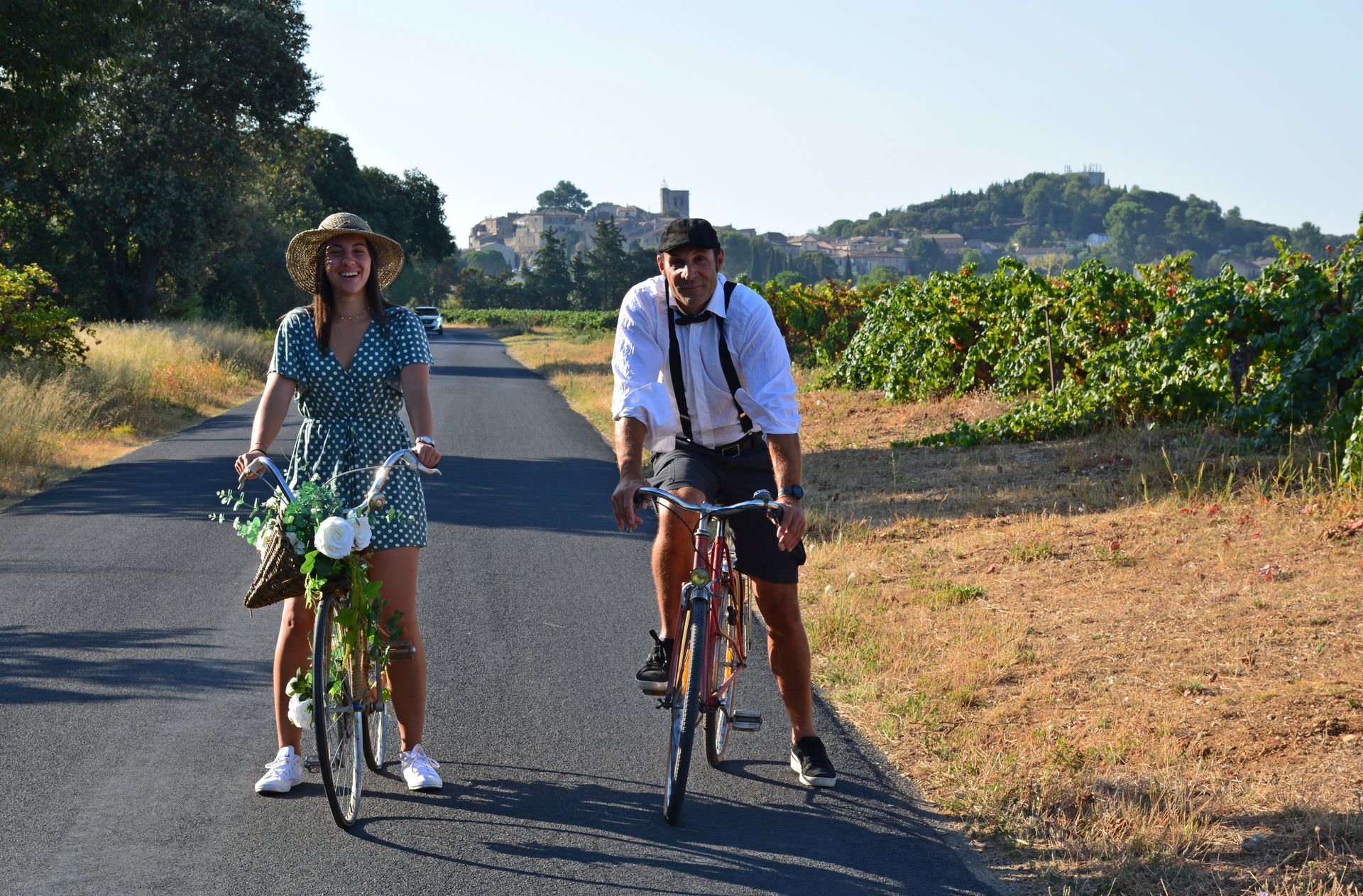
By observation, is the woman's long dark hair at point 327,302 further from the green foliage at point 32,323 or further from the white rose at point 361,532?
the green foliage at point 32,323

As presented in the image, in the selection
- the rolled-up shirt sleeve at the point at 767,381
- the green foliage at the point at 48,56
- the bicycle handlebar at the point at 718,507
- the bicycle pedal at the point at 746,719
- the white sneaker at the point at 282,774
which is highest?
the green foliage at the point at 48,56

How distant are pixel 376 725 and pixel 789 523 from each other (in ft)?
5.95

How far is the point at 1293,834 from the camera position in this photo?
14.6ft

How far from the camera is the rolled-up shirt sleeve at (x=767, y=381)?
188 inches

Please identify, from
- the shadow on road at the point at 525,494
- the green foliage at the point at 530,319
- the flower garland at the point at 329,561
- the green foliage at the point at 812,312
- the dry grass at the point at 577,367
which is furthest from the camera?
the green foliage at the point at 530,319

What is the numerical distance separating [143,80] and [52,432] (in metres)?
16.9

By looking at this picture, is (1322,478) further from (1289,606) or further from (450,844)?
(450,844)

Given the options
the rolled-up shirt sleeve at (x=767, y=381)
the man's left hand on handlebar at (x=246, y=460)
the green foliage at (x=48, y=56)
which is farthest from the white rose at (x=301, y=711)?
the green foliage at (x=48, y=56)

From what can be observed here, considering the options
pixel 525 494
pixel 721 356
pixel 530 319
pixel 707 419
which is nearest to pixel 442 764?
pixel 707 419

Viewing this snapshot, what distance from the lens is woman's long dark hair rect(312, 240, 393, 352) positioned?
16.0 feet

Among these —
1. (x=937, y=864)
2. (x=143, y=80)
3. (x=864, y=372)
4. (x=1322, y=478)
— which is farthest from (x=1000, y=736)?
(x=143, y=80)

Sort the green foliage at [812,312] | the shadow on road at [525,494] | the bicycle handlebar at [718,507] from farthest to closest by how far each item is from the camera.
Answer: the green foliage at [812,312]
the shadow on road at [525,494]
the bicycle handlebar at [718,507]

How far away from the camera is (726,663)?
16.9 ft

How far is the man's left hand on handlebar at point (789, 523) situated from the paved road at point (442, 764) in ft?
3.30
